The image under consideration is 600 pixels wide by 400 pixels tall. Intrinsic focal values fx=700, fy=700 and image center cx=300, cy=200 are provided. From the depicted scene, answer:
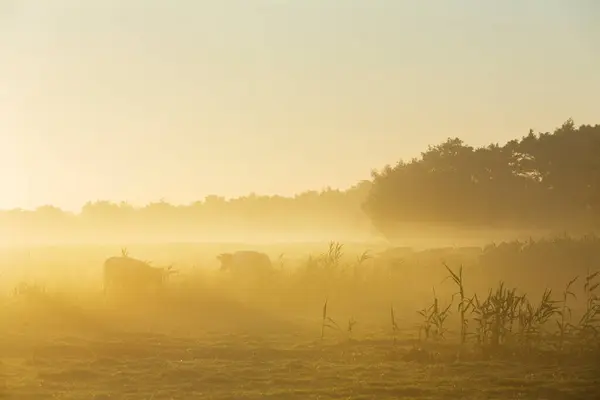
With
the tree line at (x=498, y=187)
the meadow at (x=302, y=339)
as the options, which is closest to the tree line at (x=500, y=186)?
the tree line at (x=498, y=187)

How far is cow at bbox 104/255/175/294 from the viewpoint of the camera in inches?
1020

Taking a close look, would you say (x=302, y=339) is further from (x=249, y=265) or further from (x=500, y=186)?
(x=500, y=186)

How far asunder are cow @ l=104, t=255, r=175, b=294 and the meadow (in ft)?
2.14

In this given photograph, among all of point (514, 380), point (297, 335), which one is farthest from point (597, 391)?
point (297, 335)

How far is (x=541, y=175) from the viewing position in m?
49.2

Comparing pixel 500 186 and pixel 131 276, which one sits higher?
pixel 500 186

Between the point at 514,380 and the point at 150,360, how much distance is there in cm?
769

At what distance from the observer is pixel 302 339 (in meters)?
18.4

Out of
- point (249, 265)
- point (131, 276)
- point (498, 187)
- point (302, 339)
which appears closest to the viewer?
point (302, 339)

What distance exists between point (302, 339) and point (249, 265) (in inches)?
479

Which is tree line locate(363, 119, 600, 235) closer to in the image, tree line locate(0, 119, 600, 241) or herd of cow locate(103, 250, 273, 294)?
tree line locate(0, 119, 600, 241)

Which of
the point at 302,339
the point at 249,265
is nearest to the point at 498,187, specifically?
the point at 249,265

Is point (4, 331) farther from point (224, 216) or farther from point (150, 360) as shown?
point (224, 216)

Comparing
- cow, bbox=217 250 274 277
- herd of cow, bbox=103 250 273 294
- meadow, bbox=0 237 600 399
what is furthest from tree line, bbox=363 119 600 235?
herd of cow, bbox=103 250 273 294
